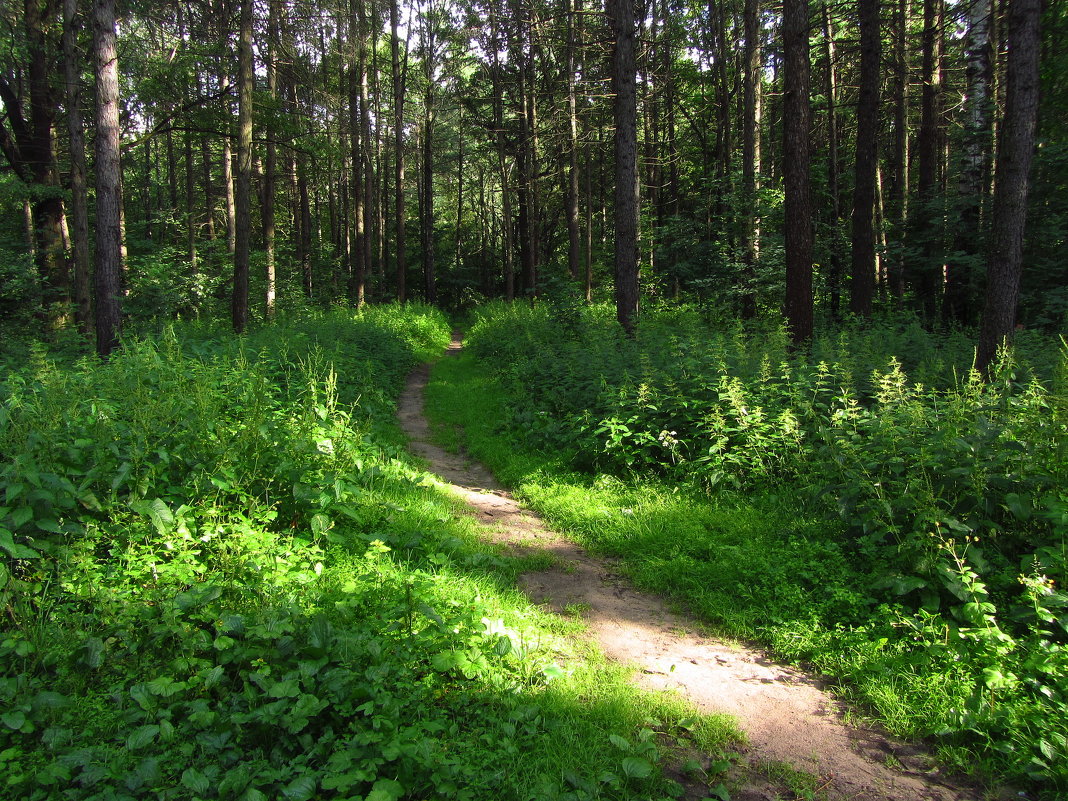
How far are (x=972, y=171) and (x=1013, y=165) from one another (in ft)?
31.2

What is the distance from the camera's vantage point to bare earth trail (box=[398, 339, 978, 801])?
2820mm

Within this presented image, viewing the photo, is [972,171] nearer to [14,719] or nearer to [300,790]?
[300,790]

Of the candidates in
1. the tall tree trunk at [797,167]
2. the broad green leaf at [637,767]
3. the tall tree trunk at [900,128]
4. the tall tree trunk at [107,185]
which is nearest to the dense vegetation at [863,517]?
the broad green leaf at [637,767]

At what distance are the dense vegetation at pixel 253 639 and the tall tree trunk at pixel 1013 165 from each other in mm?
6805

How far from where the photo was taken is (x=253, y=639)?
313 cm

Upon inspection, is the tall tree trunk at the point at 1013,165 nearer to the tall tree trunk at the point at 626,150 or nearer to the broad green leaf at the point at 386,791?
the tall tree trunk at the point at 626,150

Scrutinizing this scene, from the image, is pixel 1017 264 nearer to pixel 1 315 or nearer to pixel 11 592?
pixel 11 592

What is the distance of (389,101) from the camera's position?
3180cm

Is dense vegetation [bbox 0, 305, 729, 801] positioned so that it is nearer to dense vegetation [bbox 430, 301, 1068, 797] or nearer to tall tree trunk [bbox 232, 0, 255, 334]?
dense vegetation [bbox 430, 301, 1068, 797]

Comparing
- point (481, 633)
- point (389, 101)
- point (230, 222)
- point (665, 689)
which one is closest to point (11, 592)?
point (481, 633)

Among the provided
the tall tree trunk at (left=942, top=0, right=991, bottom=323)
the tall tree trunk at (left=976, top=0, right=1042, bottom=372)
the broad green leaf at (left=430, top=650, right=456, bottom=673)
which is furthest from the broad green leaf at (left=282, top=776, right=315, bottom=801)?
the tall tree trunk at (left=942, top=0, right=991, bottom=323)

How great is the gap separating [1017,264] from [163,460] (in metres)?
9.23

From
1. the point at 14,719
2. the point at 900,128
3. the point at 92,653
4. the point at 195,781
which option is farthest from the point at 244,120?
the point at 900,128

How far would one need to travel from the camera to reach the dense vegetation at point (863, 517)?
3225mm
